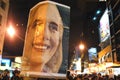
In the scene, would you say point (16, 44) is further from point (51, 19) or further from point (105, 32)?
point (51, 19)

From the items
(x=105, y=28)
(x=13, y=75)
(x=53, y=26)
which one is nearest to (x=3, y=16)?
(x=105, y=28)

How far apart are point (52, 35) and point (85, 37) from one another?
89.6 metres

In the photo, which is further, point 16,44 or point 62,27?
point 16,44

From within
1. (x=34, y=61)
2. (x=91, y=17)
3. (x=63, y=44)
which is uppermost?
(x=91, y=17)

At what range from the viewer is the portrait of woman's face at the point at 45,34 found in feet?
14.4

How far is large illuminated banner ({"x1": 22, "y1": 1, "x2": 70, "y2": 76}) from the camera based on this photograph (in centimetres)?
439

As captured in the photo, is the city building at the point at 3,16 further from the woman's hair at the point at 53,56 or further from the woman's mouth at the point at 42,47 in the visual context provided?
the woman's mouth at the point at 42,47

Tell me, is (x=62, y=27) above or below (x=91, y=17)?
below

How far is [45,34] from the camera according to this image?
173 inches

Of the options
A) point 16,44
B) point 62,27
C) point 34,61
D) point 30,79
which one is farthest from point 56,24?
point 16,44

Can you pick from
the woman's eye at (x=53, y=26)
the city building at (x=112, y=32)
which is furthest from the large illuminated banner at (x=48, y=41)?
the city building at (x=112, y=32)

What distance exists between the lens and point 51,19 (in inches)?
180

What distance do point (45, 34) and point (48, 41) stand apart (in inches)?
6.5

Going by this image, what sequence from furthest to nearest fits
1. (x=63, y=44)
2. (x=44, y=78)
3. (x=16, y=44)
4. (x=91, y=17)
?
(x=91, y=17)
(x=16, y=44)
(x=63, y=44)
(x=44, y=78)
